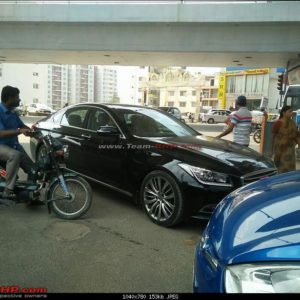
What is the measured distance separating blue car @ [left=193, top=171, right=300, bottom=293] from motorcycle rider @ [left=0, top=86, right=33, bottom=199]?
10.6ft

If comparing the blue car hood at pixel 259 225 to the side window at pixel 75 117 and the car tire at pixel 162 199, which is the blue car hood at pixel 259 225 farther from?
the side window at pixel 75 117

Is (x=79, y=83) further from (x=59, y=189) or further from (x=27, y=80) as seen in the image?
(x=59, y=189)

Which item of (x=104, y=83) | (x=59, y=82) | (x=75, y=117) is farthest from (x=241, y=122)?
(x=104, y=83)

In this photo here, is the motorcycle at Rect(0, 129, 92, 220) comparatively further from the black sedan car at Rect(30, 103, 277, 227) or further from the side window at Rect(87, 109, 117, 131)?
the side window at Rect(87, 109, 117, 131)

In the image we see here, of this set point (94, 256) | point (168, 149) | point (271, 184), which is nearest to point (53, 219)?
point (94, 256)

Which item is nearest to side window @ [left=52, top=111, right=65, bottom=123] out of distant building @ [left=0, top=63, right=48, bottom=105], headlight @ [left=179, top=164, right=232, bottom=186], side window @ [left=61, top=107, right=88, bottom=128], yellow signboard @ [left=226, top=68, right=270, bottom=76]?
side window @ [left=61, top=107, right=88, bottom=128]

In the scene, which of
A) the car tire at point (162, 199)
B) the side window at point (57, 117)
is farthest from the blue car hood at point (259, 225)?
the side window at point (57, 117)

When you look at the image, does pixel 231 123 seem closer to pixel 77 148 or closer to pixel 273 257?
pixel 77 148

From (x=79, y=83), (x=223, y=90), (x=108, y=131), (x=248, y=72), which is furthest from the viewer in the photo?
(x=79, y=83)

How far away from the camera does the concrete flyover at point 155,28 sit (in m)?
17.8

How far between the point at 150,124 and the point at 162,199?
148 cm

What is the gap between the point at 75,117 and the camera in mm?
6465

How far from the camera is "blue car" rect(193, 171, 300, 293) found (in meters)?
1.81

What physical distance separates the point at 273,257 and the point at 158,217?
302cm
